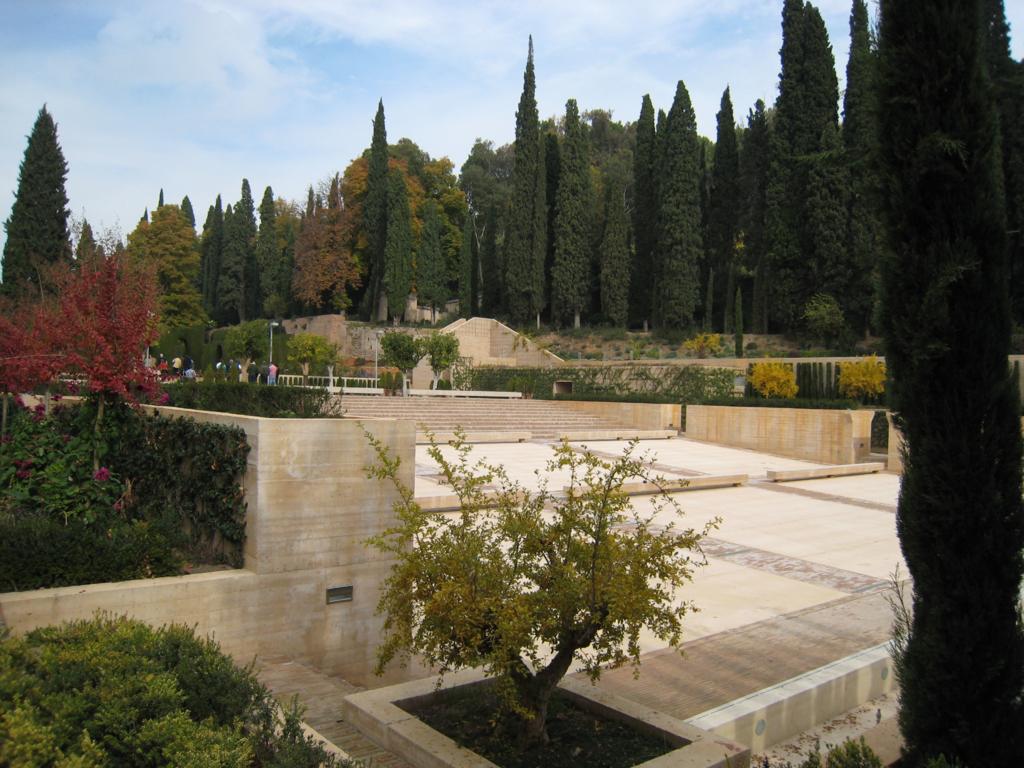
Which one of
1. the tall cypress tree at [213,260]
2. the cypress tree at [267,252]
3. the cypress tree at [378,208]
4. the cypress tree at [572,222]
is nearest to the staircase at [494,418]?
the cypress tree at [572,222]

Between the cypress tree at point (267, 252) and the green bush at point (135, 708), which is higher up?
the cypress tree at point (267, 252)

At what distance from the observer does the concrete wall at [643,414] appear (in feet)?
82.6

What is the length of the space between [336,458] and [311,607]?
118 cm

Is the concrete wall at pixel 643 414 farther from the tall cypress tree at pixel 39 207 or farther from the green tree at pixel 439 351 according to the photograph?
the tall cypress tree at pixel 39 207

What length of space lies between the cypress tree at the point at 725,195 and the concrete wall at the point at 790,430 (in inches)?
679

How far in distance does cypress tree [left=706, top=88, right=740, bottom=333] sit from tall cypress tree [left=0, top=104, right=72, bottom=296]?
101ft

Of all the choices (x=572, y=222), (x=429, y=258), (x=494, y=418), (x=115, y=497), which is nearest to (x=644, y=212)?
(x=572, y=222)

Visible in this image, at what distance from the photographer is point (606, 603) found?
3385mm

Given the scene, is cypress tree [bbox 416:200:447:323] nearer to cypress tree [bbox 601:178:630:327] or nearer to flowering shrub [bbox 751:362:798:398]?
cypress tree [bbox 601:178:630:327]

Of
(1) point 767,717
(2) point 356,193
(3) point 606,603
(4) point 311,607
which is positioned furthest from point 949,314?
(2) point 356,193

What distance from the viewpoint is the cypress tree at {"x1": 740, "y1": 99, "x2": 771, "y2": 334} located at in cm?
3581

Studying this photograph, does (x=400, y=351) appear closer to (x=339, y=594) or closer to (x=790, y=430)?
(x=790, y=430)

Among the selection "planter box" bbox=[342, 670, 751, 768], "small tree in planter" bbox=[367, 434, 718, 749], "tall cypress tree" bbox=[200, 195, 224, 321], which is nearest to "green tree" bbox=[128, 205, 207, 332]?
"tall cypress tree" bbox=[200, 195, 224, 321]

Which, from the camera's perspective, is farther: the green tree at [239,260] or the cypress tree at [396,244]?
the green tree at [239,260]
